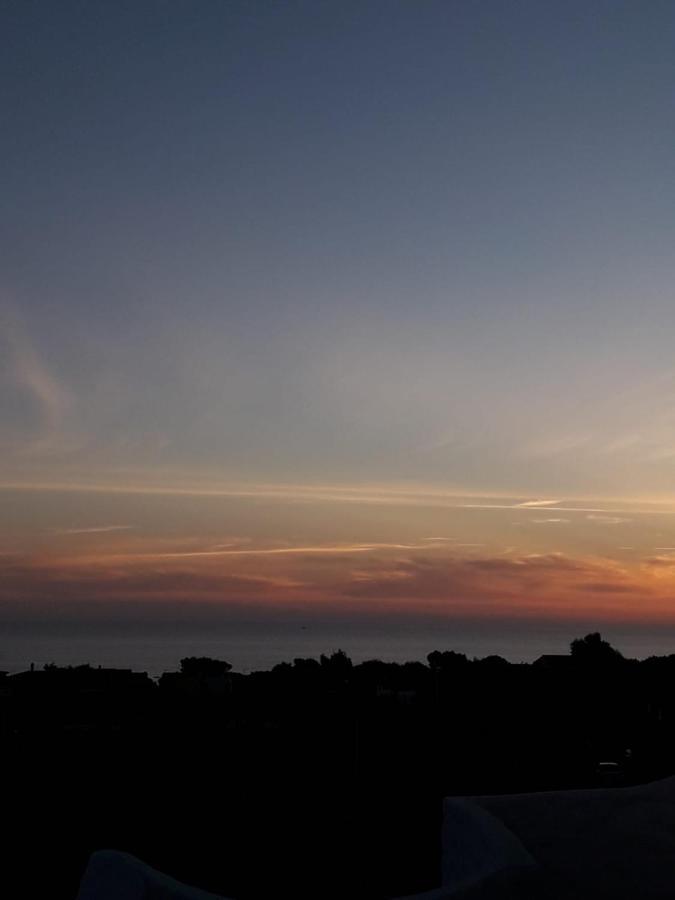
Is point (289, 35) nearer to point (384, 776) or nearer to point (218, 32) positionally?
point (218, 32)

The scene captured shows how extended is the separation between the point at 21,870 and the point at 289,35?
10.3m

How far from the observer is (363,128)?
1409 centimetres

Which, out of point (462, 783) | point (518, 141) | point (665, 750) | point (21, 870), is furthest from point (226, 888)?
point (518, 141)

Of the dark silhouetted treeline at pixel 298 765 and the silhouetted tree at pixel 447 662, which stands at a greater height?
the silhouetted tree at pixel 447 662

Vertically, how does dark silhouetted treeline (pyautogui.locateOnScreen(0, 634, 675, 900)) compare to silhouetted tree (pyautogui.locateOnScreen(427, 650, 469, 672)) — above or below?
below

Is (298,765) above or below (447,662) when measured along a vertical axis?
below

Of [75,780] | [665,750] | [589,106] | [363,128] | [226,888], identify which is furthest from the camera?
[363,128]

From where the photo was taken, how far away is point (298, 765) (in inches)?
374

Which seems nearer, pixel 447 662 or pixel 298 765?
pixel 298 765

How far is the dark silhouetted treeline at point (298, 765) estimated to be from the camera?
8.21 metres

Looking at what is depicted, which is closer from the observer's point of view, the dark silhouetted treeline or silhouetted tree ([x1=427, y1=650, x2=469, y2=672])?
the dark silhouetted treeline

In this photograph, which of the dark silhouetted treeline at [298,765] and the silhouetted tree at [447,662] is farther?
the silhouetted tree at [447,662]

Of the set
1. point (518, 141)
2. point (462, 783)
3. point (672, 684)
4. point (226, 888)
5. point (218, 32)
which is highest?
Result: point (218, 32)

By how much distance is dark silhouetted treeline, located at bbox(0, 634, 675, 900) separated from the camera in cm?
821
